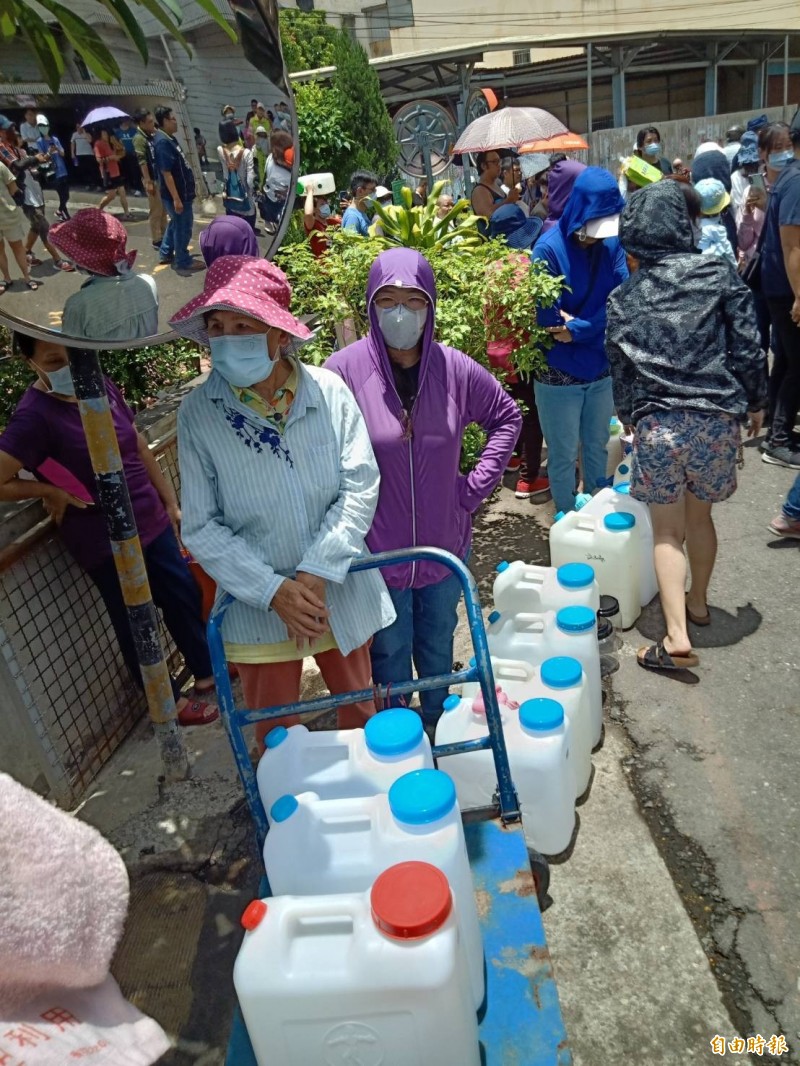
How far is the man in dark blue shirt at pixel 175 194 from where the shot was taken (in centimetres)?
217

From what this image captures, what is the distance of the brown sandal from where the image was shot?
3.43 meters

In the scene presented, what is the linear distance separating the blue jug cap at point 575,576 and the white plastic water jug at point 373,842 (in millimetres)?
Answer: 1538

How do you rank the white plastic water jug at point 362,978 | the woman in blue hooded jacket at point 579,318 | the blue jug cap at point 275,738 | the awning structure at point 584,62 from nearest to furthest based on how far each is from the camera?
the white plastic water jug at point 362,978 < the blue jug cap at point 275,738 < the woman in blue hooded jacket at point 579,318 < the awning structure at point 584,62

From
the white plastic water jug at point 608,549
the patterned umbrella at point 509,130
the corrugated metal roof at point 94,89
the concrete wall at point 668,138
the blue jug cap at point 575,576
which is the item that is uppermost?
the corrugated metal roof at point 94,89

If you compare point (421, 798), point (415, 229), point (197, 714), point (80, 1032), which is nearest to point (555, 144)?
point (415, 229)

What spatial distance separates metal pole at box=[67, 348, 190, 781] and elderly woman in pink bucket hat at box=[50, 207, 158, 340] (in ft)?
0.88

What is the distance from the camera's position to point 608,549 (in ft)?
12.0

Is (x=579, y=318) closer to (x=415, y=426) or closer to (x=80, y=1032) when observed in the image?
(x=415, y=426)

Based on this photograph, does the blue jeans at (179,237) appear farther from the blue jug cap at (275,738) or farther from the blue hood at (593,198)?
the blue hood at (593,198)

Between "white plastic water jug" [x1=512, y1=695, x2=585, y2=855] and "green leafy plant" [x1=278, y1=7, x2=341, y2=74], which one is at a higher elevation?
"green leafy plant" [x1=278, y1=7, x2=341, y2=74]

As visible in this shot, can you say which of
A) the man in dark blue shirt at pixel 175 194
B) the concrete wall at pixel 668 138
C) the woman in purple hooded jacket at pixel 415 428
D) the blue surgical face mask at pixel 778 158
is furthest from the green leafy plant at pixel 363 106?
the man in dark blue shirt at pixel 175 194

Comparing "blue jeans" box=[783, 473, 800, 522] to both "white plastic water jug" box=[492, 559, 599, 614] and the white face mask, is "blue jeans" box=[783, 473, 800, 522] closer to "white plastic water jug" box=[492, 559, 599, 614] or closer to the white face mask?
"white plastic water jug" box=[492, 559, 599, 614]

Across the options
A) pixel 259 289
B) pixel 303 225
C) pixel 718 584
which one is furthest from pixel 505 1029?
pixel 303 225

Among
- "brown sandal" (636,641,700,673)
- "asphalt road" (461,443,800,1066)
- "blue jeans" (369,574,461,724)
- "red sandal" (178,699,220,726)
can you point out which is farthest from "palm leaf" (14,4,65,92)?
"brown sandal" (636,641,700,673)
